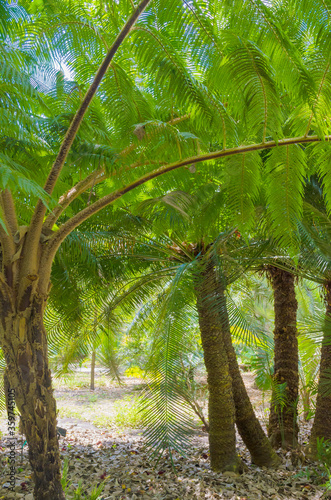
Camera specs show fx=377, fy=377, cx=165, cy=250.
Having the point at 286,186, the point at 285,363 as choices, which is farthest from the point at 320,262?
the point at 285,363

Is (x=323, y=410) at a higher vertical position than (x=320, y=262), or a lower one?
lower

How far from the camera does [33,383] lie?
2.11m

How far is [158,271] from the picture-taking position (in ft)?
13.7

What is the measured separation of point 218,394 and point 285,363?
1.24 metres

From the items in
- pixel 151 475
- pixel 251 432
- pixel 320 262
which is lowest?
pixel 151 475

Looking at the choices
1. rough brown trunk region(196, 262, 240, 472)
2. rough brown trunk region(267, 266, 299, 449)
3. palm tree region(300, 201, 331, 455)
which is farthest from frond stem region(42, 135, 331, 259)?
rough brown trunk region(267, 266, 299, 449)

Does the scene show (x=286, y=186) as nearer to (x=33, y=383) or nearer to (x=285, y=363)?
(x=33, y=383)

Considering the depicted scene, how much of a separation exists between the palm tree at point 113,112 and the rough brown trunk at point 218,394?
184 cm

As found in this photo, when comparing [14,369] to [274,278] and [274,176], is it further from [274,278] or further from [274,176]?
[274,278]

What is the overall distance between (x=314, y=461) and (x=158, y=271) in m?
2.71

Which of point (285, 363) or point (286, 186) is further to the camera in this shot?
point (285, 363)

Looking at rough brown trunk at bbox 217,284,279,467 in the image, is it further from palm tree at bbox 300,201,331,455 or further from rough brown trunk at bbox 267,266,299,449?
palm tree at bbox 300,201,331,455

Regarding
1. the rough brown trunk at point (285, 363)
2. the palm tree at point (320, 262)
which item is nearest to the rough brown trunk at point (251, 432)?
the rough brown trunk at point (285, 363)

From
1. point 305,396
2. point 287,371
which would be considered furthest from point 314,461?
point 305,396
